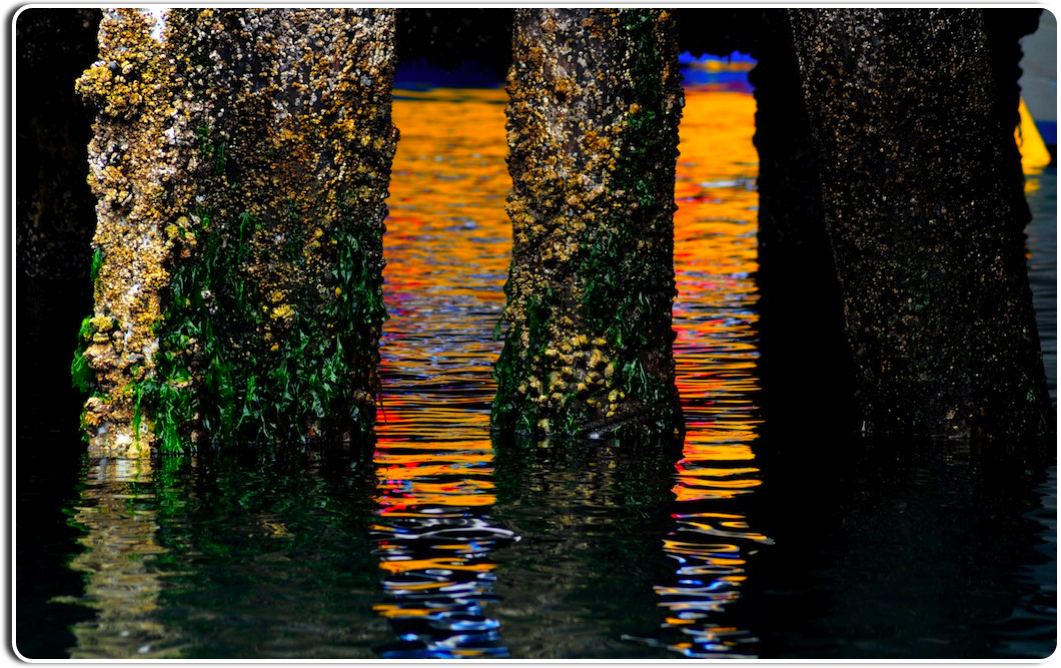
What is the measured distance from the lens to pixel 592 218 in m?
10.1

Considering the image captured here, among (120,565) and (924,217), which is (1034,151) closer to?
(924,217)

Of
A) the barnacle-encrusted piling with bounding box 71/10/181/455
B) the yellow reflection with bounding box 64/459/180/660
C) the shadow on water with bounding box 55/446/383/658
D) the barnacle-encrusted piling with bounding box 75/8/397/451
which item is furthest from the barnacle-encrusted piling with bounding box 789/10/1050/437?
the yellow reflection with bounding box 64/459/180/660

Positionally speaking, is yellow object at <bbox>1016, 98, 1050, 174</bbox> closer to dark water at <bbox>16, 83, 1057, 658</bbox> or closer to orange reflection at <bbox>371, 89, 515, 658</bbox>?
orange reflection at <bbox>371, 89, 515, 658</bbox>

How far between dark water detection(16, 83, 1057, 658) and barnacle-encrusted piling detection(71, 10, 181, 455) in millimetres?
354

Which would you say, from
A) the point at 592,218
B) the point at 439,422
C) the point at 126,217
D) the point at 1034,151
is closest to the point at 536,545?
the point at 592,218

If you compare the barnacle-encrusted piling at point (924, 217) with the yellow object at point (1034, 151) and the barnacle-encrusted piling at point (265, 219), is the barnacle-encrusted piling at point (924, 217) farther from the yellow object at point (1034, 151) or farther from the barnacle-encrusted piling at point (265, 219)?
the yellow object at point (1034, 151)

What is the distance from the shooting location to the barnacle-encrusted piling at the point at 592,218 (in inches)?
392

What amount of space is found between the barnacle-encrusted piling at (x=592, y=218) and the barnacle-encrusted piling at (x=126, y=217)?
1920 mm

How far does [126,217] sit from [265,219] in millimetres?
709

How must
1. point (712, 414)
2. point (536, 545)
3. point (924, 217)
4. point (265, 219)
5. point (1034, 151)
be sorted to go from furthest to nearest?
1. point (1034, 151)
2. point (712, 414)
3. point (924, 217)
4. point (265, 219)
5. point (536, 545)

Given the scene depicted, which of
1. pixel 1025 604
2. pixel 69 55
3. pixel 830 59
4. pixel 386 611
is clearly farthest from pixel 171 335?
pixel 69 55

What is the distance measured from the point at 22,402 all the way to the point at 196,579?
15.8 ft

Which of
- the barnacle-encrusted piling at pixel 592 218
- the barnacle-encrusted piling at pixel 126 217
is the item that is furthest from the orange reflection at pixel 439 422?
the barnacle-encrusted piling at pixel 126 217
